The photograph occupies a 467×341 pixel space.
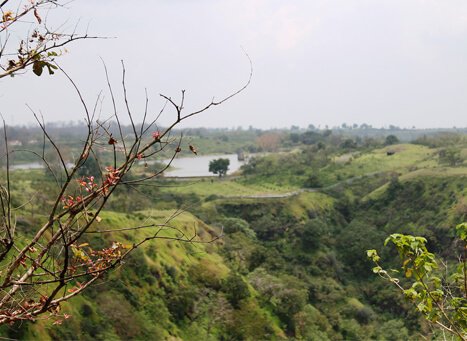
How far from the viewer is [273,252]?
37125mm

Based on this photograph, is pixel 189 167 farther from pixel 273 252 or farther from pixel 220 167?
pixel 273 252

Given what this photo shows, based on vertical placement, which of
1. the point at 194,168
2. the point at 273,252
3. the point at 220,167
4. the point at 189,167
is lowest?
the point at 273,252

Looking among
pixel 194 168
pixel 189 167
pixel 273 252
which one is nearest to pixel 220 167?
pixel 194 168

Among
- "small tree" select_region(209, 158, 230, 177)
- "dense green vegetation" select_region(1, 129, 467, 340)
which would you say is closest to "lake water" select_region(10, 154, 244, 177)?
"small tree" select_region(209, 158, 230, 177)

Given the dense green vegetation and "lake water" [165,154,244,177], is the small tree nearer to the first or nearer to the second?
the dense green vegetation

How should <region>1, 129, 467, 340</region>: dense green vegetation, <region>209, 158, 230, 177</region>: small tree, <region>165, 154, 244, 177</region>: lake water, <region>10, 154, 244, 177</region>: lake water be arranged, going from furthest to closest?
<region>10, 154, 244, 177</region>: lake water, <region>165, 154, 244, 177</region>: lake water, <region>209, 158, 230, 177</region>: small tree, <region>1, 129, 467, 340</region>: dense green vegetation

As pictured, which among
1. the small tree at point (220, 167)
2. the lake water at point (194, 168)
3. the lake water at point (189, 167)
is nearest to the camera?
the small tree at point (220, 167)

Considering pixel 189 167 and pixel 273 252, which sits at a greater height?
pixel 189 167

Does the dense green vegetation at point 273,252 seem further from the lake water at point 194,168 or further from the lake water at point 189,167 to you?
the lake water at point 189,167

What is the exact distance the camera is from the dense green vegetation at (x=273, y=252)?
21.5 metres

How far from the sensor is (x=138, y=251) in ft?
82.8

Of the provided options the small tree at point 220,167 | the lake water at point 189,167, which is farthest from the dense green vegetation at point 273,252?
the lake water at point 189,167

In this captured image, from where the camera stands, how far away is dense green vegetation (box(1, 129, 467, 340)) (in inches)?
847

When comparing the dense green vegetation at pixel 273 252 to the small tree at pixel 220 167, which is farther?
the small tree at pixel 220 167
